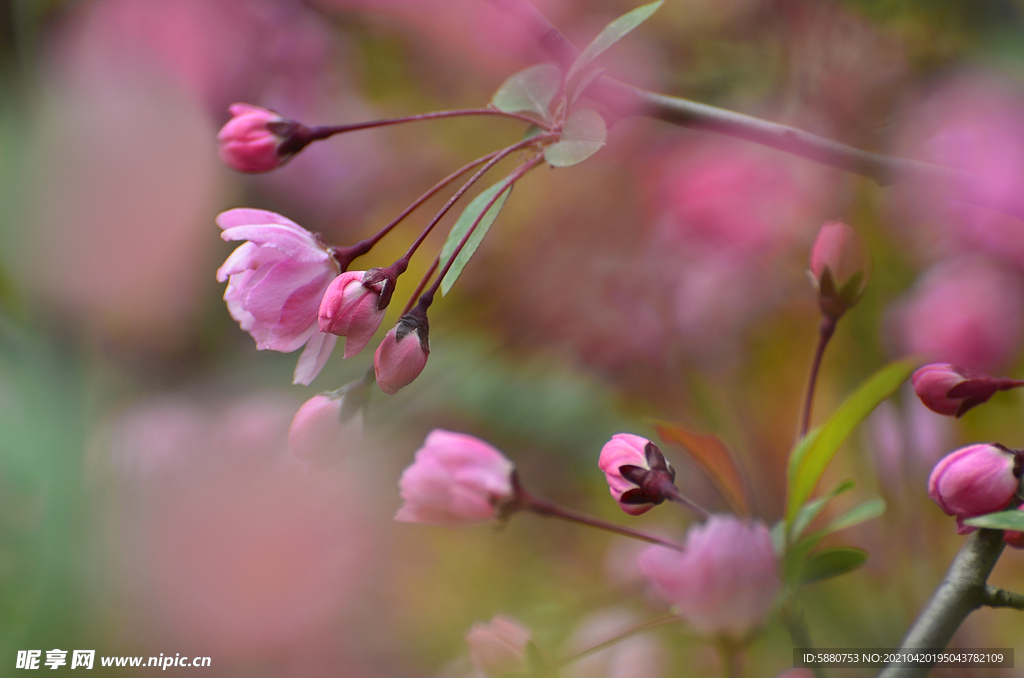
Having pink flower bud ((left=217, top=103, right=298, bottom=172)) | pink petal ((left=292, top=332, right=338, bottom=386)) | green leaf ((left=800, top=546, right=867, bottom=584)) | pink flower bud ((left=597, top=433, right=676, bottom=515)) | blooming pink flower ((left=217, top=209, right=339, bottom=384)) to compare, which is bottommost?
green leaf ((left=800, top=546, right=867, bottom=584))

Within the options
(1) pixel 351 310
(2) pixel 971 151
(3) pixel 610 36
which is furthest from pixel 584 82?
(2) pixel 971 151

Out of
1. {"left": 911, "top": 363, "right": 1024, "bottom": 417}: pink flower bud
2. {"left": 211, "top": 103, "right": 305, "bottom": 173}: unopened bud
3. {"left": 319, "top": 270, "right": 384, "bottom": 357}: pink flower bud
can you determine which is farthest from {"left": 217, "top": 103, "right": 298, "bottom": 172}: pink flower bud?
{"left": 911, "top": 363, "right": 1024, "bottom": 417}: pink flower bud

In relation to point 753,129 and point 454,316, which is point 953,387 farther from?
point 454,316

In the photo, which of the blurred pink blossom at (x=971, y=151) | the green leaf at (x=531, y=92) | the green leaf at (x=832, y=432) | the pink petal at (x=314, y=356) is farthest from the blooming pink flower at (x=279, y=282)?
the blurred pink blossom at (x=971, y=151)

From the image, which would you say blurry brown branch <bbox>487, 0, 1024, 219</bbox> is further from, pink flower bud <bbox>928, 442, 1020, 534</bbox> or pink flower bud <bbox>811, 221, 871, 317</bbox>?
pink flower bud <bbox>928, 442, 1020, 534</bbox>

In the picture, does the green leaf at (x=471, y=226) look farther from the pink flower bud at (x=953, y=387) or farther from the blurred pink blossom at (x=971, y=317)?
the blurred pink blossom at (x=971, y=317)

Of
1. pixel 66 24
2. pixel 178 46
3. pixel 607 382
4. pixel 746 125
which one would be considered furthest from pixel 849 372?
pixel 66 24

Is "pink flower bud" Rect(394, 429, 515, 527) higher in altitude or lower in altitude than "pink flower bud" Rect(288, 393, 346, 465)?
lower
